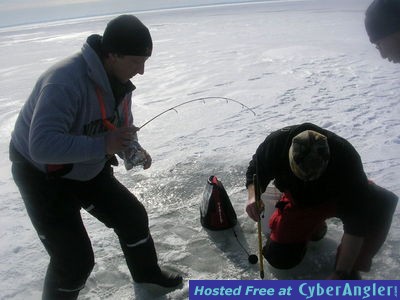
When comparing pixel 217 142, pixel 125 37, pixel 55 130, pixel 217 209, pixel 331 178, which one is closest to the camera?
pixel 55 130

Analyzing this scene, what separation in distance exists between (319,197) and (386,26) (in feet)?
3.83

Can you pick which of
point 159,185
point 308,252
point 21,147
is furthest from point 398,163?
point 21,147

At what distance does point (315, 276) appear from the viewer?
279 cm

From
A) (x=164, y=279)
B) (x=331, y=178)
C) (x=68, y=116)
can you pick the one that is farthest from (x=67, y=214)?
(x=331, y=178)

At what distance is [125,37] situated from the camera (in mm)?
1964

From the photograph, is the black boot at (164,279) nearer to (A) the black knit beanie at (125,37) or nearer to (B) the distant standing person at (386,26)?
(A) the black knit beanie at (125,37)

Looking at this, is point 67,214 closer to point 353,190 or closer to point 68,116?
point 68,116

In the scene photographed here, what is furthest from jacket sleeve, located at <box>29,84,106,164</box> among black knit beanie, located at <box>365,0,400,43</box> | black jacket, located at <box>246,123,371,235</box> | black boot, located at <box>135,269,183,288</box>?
black knit beanie, located at <box>365,0,400,43</box>

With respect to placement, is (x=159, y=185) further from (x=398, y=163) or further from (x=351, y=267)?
(x=398, y=163)

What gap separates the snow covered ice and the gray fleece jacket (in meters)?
1.28

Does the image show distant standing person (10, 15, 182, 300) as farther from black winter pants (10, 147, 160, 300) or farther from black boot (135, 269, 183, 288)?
black boot (135, 269, 183, 288)

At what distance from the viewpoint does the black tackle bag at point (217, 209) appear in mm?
3283

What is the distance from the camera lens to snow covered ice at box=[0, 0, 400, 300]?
2934 mm

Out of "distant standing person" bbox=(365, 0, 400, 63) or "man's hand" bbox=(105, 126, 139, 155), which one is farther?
"distant standing person" bbox=(365, 0, 400, 63)
